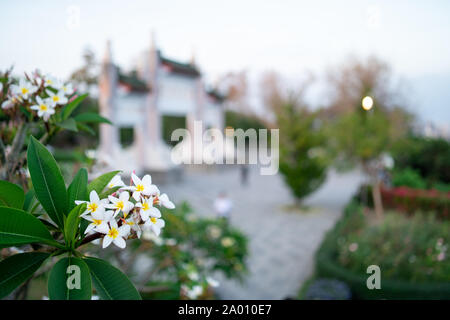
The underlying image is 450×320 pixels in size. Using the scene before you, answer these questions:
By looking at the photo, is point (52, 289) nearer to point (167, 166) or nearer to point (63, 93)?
point (63, 93)

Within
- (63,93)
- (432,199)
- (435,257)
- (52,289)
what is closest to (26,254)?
(52,289)

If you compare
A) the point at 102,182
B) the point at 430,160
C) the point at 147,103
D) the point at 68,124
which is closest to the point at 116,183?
the point at 102,182

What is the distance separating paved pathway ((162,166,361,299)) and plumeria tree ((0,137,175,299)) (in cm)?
528

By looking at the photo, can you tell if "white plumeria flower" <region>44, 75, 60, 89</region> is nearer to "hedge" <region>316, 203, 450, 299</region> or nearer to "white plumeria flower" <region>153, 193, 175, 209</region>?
"white plumeria flower" <region>153, 193, 175, 209</region>

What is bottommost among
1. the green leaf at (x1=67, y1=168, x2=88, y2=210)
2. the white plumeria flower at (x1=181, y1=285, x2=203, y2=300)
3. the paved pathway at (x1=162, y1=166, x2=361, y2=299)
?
the paved pathway at (x1=162, y1=166, x2=361, y2=299)

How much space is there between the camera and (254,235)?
10672 mm

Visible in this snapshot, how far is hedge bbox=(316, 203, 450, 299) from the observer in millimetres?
5461

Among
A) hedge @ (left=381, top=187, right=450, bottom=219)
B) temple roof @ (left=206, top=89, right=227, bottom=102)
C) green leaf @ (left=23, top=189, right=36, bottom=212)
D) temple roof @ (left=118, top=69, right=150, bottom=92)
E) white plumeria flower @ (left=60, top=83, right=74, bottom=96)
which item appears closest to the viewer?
green leaf @ (left=23, top=189, right=36, bottom=212)

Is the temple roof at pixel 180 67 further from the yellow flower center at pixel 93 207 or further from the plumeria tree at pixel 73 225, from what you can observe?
the yellow flower center at pixel 93 207

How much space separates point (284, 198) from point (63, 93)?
14.7m

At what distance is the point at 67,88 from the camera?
188 centimetres

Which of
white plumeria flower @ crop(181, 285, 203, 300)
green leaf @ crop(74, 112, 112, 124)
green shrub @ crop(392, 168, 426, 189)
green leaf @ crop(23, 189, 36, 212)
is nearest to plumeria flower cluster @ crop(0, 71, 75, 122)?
green leaf @ crop(74, 112, 112, 124)

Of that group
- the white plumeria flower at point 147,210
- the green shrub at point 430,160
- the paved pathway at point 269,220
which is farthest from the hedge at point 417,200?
the white plumeria flower at point 147,210

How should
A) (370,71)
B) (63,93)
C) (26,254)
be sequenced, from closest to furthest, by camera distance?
(26,254)
(63,93)
(370,71)
